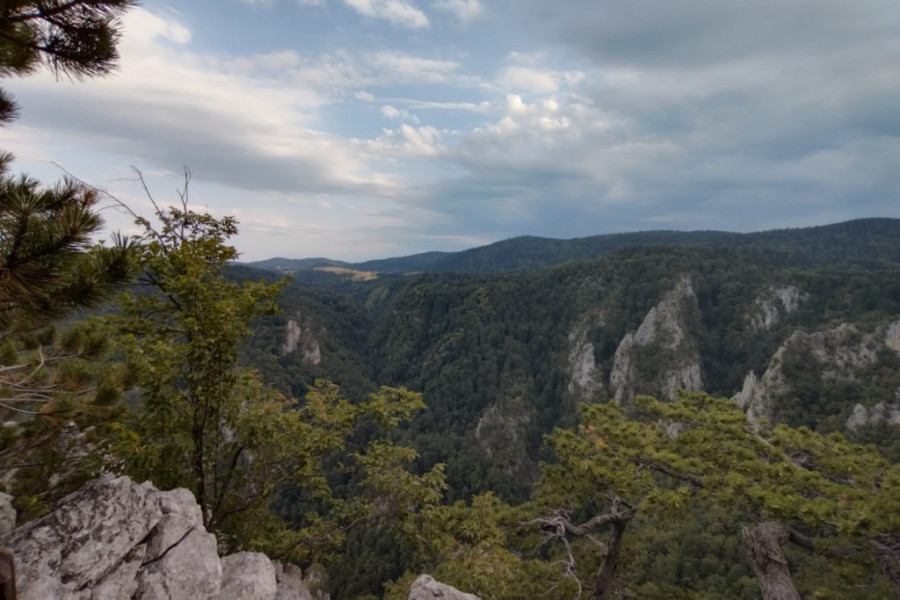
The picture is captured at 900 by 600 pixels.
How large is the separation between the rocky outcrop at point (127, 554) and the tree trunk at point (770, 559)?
9584mm

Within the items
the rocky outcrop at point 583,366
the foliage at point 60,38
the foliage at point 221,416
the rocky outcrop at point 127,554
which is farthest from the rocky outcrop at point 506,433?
the foliage at point 60,38

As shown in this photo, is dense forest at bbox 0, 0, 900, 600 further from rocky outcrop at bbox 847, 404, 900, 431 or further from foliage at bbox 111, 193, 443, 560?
rocky outcrop at bbox 847, 404, 900, 431

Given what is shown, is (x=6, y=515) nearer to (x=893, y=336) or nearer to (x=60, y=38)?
(x=60, y=38)

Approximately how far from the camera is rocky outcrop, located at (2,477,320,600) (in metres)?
4.26

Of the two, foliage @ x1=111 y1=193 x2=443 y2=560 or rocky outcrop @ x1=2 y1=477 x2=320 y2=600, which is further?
foliage @ x1=111 y1=193 x2=443 y2=560

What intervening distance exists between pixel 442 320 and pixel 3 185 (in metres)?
174

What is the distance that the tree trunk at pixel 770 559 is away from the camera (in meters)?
8.94

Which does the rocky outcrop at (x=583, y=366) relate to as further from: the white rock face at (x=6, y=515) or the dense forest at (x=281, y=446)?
the white rock face at (x=6, y=515)

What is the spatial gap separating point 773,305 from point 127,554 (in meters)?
149

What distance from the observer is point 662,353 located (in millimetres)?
121125

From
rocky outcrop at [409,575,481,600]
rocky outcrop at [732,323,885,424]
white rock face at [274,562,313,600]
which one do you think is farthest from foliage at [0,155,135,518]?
rocky outcrop at [732,323,885,424]

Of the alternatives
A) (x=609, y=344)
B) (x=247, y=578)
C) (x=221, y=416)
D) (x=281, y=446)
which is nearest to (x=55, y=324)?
(x=221, y=416)

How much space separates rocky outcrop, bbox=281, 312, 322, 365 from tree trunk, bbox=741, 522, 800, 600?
12512cm

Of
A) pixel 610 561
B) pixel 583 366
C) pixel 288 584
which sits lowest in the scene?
pixel 583 366
